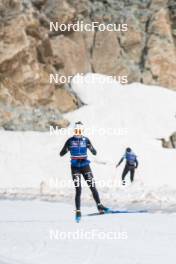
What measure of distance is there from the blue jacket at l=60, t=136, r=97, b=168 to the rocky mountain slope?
2240 centimetres

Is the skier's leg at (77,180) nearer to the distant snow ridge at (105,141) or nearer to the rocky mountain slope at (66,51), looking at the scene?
the distant snow ridge at (105,141)

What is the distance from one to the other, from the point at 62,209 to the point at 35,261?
19.9ft

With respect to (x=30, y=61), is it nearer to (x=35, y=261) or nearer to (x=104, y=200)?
(x=104, y=200)

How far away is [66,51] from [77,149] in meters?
31.7

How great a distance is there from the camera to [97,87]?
125 feet

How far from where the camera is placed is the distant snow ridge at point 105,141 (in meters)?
25.9

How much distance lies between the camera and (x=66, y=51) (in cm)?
4019

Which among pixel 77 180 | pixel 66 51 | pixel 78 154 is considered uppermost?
pixel 66 51

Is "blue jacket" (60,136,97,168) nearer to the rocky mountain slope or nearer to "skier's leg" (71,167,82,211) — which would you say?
"skier's leg" (71,167,82,211)

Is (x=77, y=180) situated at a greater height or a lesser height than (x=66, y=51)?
lesser

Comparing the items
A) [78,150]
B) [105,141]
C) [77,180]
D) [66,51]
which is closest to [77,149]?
[78,150]

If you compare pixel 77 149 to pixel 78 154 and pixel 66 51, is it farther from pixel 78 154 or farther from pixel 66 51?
pixel 66 51

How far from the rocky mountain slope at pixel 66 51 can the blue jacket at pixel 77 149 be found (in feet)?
73.5

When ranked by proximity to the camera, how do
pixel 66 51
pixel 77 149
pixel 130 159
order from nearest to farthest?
1. pixel 77 149
2. pixel 130 159
3. pixel 66 51
